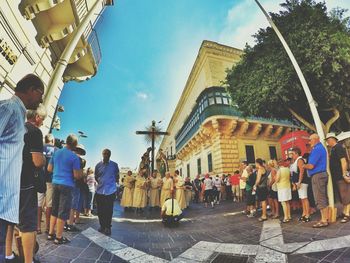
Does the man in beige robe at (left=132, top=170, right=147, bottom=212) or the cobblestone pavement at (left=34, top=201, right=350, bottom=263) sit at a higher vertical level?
the man in beige robe at (left=132, top=170, right=147, bottom=212)

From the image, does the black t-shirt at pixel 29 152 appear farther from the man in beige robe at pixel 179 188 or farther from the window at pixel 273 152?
the window at pixel 273 152

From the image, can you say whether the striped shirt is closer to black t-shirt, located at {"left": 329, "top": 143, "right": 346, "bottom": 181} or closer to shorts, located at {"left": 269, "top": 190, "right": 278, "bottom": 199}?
black t-shirt, located at {"left": 329, "top": 143, "right": 346, "bottom": 181}

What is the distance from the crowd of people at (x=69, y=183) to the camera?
5.09 ft

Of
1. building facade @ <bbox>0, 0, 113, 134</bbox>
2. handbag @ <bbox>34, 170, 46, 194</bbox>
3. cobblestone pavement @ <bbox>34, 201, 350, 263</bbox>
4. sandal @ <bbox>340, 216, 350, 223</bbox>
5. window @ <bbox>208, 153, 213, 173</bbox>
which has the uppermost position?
building facade @ <bbox>0, 0, 113, 134</bbox>

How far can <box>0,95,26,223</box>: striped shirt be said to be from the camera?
144 centimetres

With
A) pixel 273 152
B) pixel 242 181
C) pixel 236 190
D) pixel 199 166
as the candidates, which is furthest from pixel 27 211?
pixel 199 166

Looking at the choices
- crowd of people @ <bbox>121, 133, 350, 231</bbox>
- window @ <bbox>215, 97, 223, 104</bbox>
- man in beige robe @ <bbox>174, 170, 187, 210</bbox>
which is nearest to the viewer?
crowd of people @ <bbox>121, 133, 350, 231</bbox>

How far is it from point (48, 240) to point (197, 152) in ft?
67.9

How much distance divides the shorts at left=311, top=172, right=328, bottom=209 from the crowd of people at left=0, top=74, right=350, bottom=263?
0.02m

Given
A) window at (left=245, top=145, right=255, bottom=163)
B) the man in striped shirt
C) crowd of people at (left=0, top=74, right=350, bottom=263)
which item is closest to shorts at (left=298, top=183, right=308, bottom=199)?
crowd of people at (left=0, top=74, right=350, bottom=263)

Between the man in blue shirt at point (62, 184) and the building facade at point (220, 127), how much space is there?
44.6 ft

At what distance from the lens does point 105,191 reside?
16.5 ft

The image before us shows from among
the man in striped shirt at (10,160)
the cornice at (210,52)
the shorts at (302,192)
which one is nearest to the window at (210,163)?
the cornice at (210,52)

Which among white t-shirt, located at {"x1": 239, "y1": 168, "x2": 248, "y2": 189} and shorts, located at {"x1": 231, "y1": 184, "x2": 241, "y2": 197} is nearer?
white t-shirt, located at {"x1": 239, "y1": 168, "x2": 248, "y2": 189}
